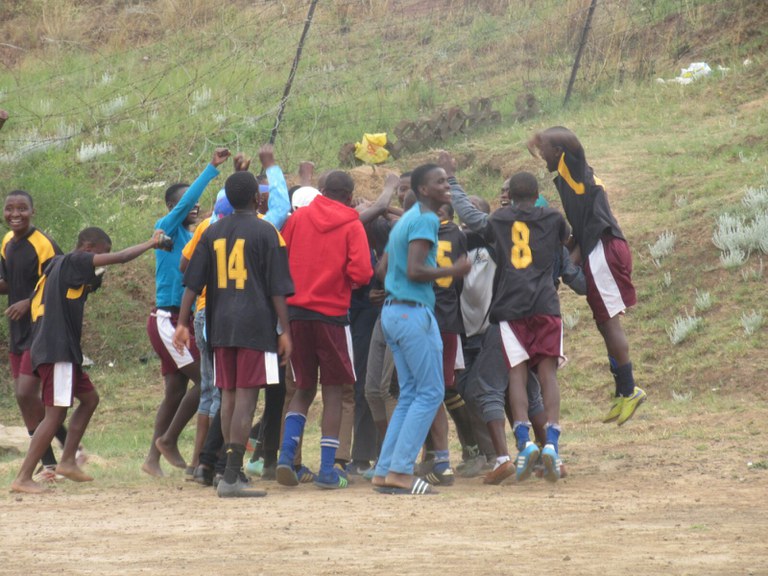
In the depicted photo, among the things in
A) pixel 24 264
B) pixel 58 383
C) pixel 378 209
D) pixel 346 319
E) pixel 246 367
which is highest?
pixel 378 209

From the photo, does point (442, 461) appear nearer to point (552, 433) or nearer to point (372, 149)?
point (552, 433)

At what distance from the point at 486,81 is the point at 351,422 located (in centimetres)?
1297

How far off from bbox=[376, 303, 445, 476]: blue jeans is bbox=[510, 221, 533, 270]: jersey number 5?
28.9 inches

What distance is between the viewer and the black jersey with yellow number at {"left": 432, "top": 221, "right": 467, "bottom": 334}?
806 centimetres

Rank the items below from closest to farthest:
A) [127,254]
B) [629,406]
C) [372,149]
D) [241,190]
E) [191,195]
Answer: [241,190] → [127,254] → [191,195] → [629,406] → [372,149]

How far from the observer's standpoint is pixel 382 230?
8836 mm

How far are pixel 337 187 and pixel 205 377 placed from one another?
5.33 feet

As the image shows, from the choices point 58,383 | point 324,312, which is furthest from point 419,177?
point 58,383

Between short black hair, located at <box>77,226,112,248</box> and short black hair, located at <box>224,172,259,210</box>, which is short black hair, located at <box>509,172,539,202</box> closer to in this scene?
short black hair, located at <box>224,172,259,210</box>

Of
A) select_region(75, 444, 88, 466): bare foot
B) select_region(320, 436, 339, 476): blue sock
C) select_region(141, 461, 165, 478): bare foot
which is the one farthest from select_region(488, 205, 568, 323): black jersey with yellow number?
select_region(75, 444, 88, 466): bare foot

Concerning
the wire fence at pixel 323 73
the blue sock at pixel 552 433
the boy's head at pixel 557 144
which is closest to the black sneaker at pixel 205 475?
the blue sock at pixel 552 433

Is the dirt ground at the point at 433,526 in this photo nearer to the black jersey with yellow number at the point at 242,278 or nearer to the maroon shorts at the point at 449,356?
the maroon shorts at the point at 449,356

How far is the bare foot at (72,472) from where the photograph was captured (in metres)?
8.48

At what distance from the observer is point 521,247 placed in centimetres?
790
